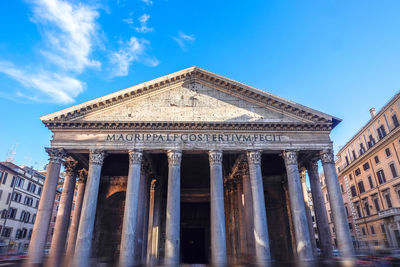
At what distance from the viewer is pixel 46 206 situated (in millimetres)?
13586

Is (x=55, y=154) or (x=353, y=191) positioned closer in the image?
(x=55, y=154)

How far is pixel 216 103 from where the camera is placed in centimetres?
1614

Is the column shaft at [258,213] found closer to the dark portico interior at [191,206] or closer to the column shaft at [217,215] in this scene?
the column shaft at [217,215]

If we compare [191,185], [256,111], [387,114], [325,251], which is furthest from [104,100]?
[387,114]

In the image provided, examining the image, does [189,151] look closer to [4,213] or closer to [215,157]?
[215,157]

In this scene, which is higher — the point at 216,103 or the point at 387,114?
the point at 387,114

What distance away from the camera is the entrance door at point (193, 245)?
21.2m

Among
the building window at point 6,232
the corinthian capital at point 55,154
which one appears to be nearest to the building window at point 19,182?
the building window at point 6,232

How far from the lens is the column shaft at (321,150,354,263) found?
12.9m

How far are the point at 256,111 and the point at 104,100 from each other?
8.51m

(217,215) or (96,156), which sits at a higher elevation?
(96,156)

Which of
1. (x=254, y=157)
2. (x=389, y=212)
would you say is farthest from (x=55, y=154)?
(x=389, y=212)

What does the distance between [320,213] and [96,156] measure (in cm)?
1277

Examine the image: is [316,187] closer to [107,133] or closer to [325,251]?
[325,251]
